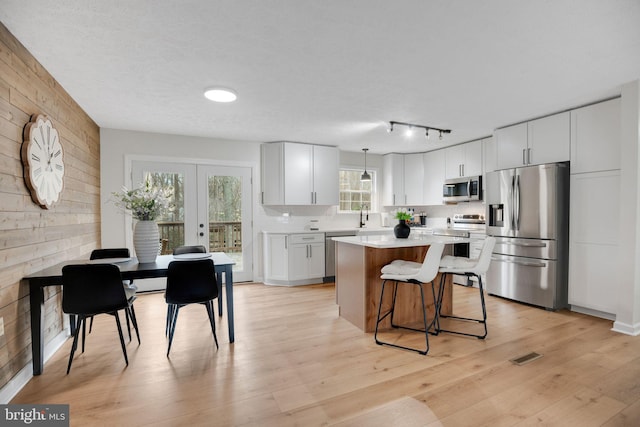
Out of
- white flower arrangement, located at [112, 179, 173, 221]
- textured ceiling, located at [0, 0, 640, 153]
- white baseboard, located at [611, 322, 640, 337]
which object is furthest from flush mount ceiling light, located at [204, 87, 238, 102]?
white baseboard, located at [611, 322, 640, 337]

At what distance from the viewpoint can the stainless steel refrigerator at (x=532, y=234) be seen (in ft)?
12.1

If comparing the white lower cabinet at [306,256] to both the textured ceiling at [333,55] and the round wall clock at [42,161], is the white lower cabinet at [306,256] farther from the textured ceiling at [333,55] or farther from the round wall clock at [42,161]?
the round wall clock at [42,161]

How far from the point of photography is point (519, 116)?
3.90 m

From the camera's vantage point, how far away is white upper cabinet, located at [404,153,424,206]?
6.14 meters

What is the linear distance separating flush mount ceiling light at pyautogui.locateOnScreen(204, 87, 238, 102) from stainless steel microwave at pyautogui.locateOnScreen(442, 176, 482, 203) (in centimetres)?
391

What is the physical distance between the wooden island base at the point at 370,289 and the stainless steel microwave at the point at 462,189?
2149 millimetres

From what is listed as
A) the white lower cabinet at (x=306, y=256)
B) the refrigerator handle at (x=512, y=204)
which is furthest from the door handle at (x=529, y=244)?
the white lower cabinet at (x=306, y=256)

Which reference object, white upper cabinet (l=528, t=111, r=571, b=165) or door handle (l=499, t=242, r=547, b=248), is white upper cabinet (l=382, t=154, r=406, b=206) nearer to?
door handle (l=499, t=242, r=547, b=248)

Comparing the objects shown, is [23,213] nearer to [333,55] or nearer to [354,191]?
[333,55]

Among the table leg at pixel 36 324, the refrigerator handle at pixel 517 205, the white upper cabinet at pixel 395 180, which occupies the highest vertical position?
the white upper cabinet at pixel 395 180

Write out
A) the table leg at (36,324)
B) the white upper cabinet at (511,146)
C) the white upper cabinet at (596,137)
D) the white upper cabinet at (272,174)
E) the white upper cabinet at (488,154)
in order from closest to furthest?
the table leg at (36,324) < the white upper cabinet at (596,137) < the white upper cabinet at (511,146) < the white upper cabinet at (488,154) < the white upper cabinet at (272,174)

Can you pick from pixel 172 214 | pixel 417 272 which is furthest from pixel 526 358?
pixel 172 214

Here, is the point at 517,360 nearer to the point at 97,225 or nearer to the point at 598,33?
the point at 598,33

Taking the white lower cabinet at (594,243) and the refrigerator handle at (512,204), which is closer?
the white lower cabinet at (594,243)
